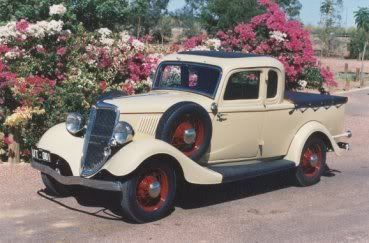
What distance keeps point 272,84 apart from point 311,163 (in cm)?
127

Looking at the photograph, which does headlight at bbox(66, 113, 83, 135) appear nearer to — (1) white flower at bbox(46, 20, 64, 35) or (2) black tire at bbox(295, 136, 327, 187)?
(2) black tire at bbox(295, 136, 327, 187)

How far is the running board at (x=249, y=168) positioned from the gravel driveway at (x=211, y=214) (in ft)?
1.16

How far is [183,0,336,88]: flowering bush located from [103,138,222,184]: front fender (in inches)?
270

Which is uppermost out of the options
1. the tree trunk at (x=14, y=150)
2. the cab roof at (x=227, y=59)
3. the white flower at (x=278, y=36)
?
the white flower at (x=278, y=36)

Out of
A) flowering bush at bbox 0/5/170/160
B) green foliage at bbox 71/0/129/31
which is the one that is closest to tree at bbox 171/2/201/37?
green foliage at bbox 71/0/129/31

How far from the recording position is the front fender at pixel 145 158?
19.4 feet

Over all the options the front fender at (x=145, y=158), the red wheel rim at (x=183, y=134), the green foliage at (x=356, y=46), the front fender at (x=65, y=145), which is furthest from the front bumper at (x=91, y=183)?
the green foliage at (x=356, y=46)

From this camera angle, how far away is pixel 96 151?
250 inches

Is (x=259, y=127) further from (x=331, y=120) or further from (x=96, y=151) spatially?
(x=96, y=151)

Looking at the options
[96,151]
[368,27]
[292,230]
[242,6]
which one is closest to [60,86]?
[96,151]

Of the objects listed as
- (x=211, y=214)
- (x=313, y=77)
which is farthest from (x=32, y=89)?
(x=313, y=77)

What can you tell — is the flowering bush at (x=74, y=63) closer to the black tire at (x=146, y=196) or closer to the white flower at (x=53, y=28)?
the white flower at (x=53, y=28)

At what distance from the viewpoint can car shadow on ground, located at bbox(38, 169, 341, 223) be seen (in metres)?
6.74

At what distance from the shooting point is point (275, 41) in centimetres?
1334
